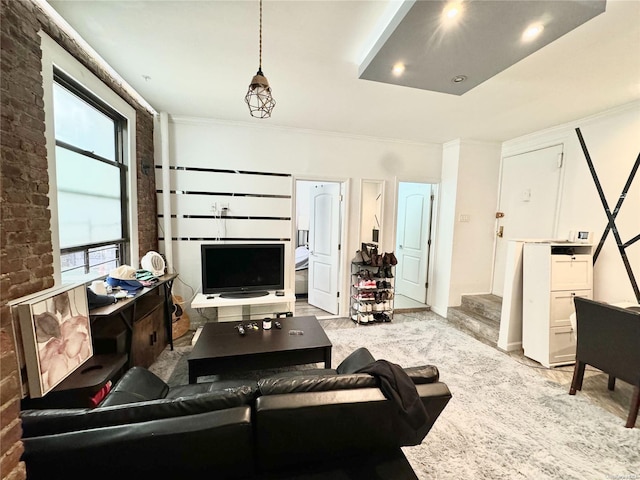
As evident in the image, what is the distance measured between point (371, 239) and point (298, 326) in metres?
2.17

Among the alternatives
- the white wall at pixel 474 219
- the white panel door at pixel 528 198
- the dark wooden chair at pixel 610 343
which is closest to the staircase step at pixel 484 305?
the white wall at pixel 474 219

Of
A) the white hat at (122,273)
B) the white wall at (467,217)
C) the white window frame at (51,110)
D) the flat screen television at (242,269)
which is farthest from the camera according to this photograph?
the white wall at (467,217)

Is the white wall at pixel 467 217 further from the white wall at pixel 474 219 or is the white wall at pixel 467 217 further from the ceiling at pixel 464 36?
the ceiling at pixel 464 36

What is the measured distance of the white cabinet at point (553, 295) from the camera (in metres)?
2.73

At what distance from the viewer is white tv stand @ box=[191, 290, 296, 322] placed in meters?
3.10

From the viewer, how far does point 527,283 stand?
9.59 ft

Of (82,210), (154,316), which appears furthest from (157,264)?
(82,210)

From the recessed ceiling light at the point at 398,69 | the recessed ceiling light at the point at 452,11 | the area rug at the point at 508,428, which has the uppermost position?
the recessed ceiling light at the point at 398,69

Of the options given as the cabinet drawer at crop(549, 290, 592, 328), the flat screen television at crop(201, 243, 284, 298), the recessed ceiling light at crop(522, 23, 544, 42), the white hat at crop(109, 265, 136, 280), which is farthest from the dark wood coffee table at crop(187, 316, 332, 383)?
the recessed ceiling light at crop(522, 23, 544, 42)

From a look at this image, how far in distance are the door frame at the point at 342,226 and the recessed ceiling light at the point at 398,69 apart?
1951 mm

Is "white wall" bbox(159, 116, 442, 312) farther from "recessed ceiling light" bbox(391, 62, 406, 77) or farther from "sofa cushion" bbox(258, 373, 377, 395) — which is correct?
"sofa cushion" bbox(258, 373, 377, 395)

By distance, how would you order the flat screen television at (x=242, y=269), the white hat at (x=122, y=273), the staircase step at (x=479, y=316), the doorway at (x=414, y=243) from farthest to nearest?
the doorway at (x=414, y=243) → the staircase step at (x=479, y=316) → the flat screen television at (x=242, y=269) → the white hat at (x=122, y=273)

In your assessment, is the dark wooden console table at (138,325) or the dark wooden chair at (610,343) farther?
the dark wooden console table at (138,325)

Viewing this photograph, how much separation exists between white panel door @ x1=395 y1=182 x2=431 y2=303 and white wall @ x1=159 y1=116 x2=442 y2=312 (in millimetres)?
579
